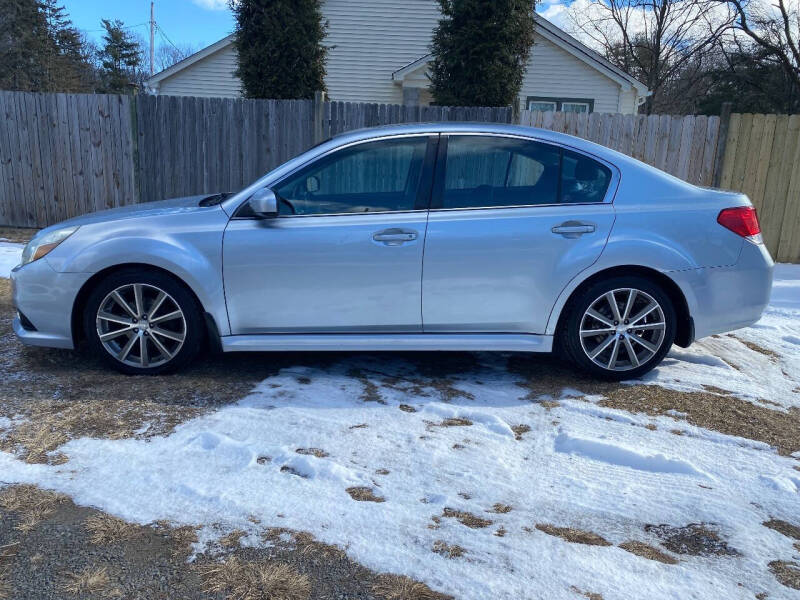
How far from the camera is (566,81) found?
1702cm

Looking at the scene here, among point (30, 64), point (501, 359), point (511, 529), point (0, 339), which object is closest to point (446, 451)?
point (511, 529)

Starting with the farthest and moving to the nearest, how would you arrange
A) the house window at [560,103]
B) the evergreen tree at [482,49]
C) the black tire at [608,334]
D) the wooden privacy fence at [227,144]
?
the house window at [560,103] < the evergreen tree at [482,49] < the wooden privacy fence at [227,144] < the black tire at [608,334]

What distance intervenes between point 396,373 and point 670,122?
6.58 metres

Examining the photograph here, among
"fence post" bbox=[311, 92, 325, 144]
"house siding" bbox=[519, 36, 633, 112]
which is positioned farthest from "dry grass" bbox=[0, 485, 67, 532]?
"house siding" bbox=[519, 36, 633, 112]

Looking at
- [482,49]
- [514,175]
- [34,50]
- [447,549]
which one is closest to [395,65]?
[482,49]

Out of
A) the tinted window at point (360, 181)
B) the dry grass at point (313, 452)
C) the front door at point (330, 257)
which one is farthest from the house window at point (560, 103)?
the dry grass at point (313, 452)

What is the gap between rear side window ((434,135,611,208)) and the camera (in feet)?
13.6

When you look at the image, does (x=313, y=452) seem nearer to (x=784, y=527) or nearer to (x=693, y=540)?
(x=693, y=540)

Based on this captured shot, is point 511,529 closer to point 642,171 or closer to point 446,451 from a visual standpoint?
point 446,451

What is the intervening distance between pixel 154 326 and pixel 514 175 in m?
2.61

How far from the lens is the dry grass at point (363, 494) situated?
9.23 feet

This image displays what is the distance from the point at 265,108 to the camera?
365 inches

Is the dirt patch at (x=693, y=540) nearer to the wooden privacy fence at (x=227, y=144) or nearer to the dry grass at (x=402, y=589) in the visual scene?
the dry grass at (x=402, y=589)

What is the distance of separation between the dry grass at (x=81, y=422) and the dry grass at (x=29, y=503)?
0.87 ft
